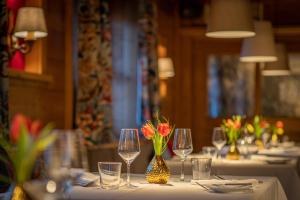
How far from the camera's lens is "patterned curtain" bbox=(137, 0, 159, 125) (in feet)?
25.8

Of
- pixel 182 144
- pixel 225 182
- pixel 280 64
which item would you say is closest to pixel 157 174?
pixel 182 144

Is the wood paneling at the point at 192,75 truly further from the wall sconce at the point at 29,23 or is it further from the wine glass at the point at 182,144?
the wine glass at the point at 182,144

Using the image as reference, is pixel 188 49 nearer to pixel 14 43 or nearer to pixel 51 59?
pixel 51 59

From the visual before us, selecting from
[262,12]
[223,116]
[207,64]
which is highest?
[262,12]

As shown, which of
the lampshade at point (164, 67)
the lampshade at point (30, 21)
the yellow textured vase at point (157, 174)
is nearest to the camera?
the yellow textured vase at point (157, 174)

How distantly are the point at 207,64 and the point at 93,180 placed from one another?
24.8ft

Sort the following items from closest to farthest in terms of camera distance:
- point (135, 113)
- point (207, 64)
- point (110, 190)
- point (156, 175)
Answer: point (110, 190) → point (156, 175) → point (135, 113) → point (207, 64)

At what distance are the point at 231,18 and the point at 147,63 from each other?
3.51 meters

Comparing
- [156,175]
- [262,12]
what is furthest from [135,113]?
[156,175]

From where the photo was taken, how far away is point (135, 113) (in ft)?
25.4

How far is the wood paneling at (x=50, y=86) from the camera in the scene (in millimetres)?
5098

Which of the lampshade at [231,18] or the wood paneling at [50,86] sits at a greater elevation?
the lampshade at [231,18]

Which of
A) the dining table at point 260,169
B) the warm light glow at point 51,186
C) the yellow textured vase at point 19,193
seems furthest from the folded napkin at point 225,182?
the warm light glow at point 51,186

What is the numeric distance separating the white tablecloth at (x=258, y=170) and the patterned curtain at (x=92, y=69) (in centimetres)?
209
